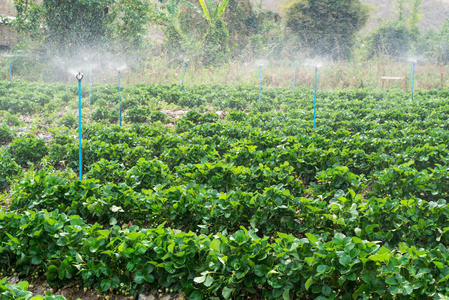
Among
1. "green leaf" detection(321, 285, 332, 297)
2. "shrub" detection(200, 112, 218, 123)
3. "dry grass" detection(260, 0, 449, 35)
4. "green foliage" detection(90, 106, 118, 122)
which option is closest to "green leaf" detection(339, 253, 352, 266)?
"green leaf" detection(321, 285, 332, 297)

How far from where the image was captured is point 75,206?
4344 millimetres

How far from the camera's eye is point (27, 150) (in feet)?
22.5

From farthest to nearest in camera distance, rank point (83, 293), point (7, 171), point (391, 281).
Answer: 1. point (7, 171)
2. point (83, 293)
3. point (391, 281)

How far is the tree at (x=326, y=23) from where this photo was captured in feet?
93.6

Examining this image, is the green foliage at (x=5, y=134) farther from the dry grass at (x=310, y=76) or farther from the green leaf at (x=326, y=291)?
the dry grass at (x=310, y=76)

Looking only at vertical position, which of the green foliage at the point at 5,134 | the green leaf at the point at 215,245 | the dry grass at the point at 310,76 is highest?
the dry grass at the point at 310,76

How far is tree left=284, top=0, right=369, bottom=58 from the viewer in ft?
93.6

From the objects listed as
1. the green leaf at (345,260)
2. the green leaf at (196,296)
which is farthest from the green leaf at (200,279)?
the green leaf at (345,260)

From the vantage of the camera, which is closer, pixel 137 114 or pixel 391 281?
pixel 391 281

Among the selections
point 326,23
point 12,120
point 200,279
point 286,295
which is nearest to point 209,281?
point 200,279

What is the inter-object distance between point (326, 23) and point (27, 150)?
26.5 meters

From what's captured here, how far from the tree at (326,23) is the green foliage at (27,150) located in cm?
2515

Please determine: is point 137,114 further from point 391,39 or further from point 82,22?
point 391,39

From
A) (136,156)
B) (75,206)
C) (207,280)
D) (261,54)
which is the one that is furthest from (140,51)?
(207,280)
